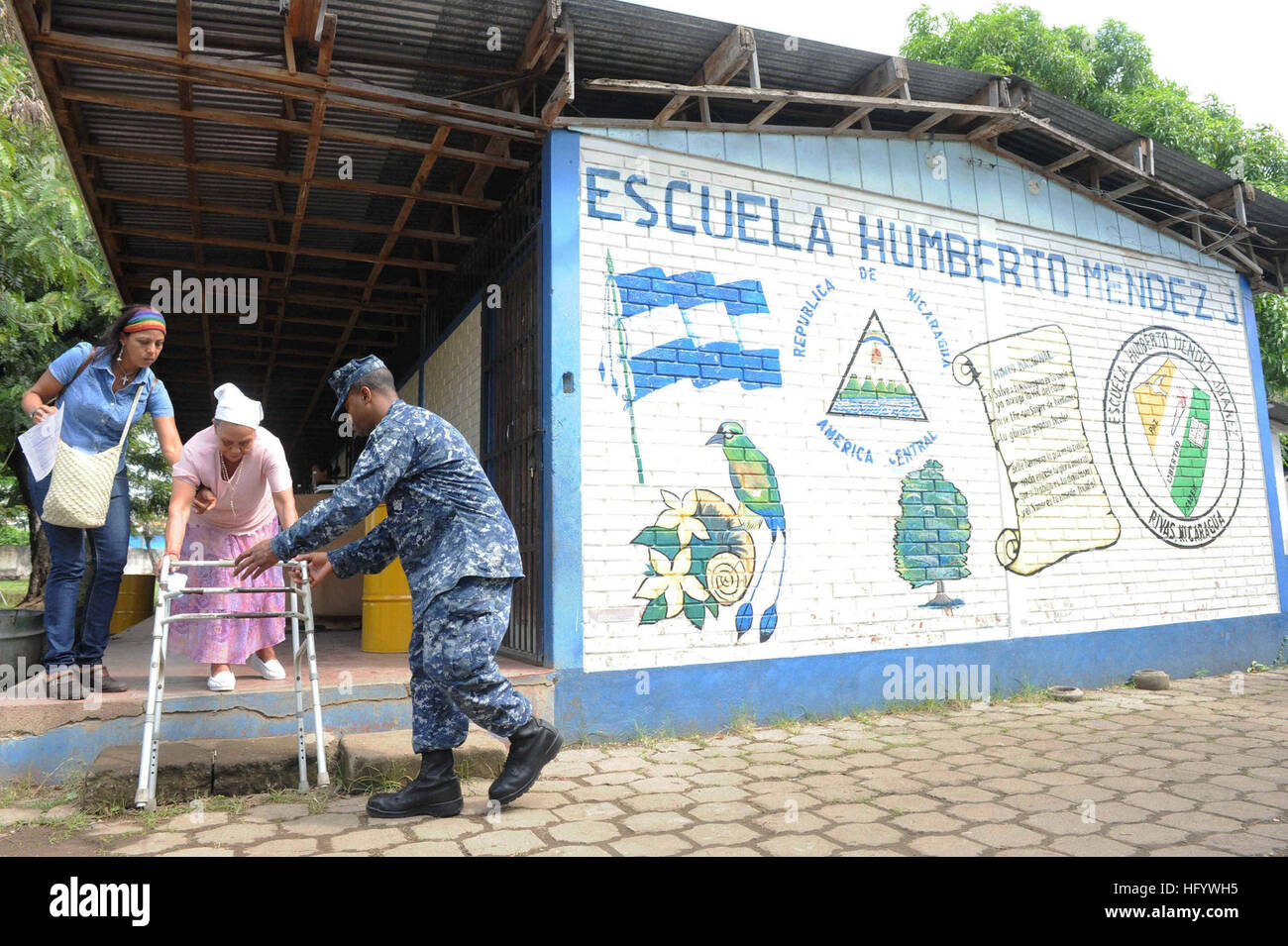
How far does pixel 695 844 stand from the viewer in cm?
307

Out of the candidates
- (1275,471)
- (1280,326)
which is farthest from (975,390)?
(1280,326)

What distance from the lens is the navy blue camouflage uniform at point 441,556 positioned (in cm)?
330

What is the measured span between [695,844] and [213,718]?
2444 mm

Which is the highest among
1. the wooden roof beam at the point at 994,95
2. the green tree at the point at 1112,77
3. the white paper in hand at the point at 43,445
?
the green tree at the point at 1112,77

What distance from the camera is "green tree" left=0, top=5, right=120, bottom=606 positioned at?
7195 mm

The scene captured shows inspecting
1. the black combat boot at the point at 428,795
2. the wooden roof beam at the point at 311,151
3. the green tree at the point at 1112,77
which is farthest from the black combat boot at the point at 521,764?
the green tree at the point at 1112,77

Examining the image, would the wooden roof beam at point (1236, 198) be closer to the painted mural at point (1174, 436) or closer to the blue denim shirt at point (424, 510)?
the painted mural at point (1174, 436)

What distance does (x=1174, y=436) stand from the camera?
307 inches

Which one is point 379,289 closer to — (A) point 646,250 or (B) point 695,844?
(A) point 646,250

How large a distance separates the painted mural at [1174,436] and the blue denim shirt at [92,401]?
7276 mm

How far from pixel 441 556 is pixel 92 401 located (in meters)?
2.02

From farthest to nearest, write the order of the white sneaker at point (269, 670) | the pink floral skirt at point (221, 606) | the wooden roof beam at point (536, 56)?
the wooden roof beam at point (536, 56), the white sneaker at point (269, 670), the pink floral skirt at point (221, 606)

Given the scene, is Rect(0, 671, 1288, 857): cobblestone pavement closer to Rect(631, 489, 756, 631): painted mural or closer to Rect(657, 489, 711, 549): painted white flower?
Rect(631, 489, 756, 631): painted mural

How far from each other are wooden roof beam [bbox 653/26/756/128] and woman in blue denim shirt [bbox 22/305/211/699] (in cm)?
317
